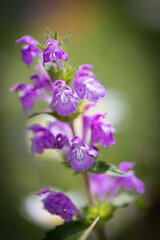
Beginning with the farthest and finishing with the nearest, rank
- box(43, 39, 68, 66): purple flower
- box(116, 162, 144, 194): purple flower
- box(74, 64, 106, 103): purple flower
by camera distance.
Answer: box(116, 162, 144, 194): purple flower, box(74, 64, 106, 103): purple flower, box(43, 39, 68, 66): purple flower

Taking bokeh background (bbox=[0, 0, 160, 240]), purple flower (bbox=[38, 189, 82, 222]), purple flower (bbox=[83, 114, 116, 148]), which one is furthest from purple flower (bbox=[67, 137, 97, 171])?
bokeh background (bbox=[0, 0, 160, 240])

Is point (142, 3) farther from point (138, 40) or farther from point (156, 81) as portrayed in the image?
point (156, 81)

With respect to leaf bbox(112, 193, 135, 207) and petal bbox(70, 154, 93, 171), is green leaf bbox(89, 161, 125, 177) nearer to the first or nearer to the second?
petal bbox(70, 154, 93, 171)

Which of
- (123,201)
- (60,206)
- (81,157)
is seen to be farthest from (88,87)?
(123,201)

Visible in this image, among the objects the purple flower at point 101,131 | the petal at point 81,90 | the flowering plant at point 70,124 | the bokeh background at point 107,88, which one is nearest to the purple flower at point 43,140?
the flowering plant at point 70,124

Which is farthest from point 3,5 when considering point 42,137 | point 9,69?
point 42,137
